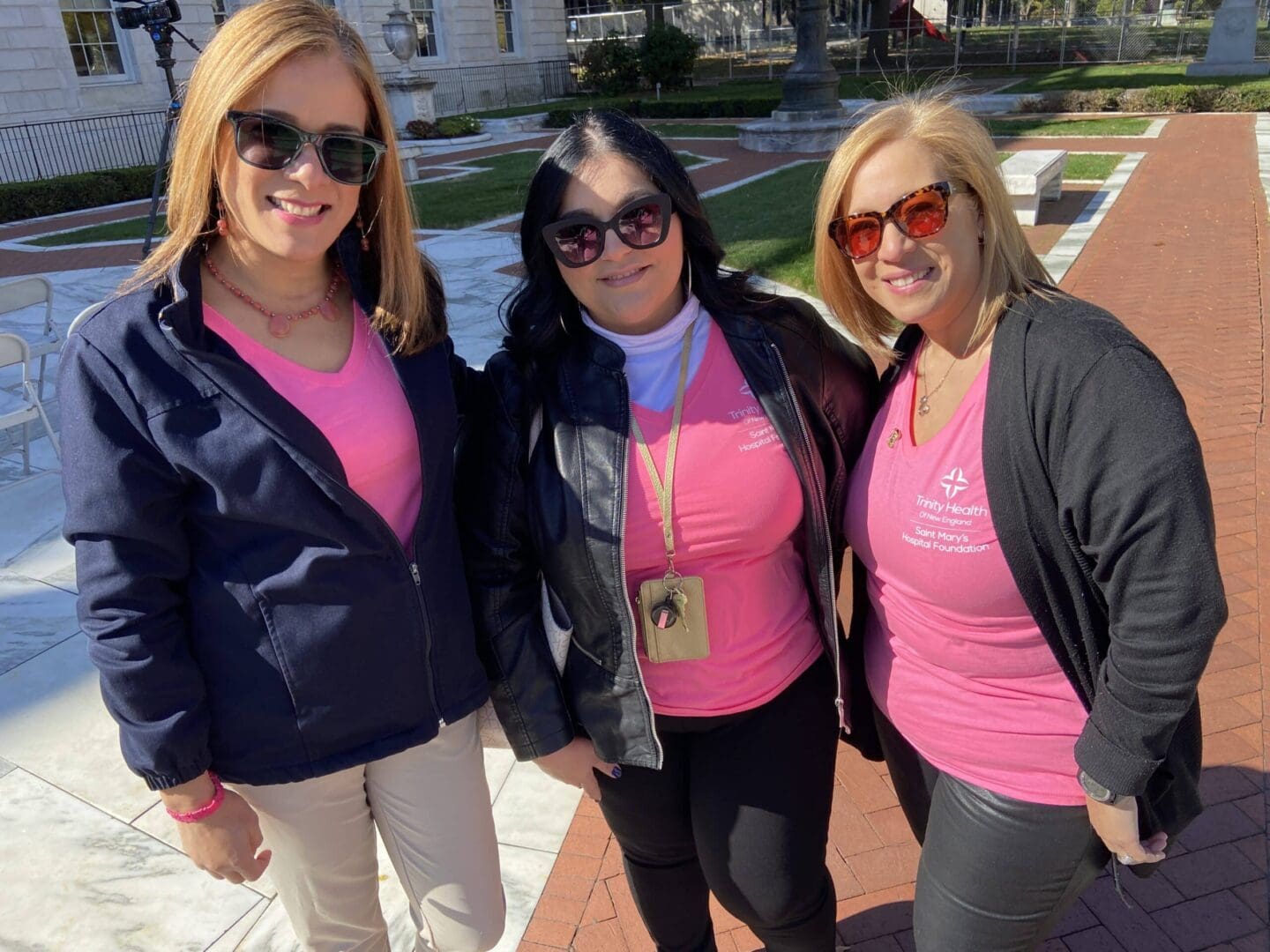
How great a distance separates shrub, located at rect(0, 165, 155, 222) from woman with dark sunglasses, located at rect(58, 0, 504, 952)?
16.6 meters

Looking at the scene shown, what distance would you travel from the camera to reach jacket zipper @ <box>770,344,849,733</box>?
6.17 ft

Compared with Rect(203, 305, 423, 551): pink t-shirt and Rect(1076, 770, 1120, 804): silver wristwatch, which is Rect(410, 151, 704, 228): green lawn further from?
Rect(1076, 770, 1120, 804): silver wristwatch

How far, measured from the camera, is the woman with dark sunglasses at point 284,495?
1493 millimetres

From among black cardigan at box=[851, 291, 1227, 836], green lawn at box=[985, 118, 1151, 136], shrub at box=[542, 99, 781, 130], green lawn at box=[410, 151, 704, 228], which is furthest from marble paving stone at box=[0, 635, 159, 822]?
shrub at box=[542, 99, 781, 130]

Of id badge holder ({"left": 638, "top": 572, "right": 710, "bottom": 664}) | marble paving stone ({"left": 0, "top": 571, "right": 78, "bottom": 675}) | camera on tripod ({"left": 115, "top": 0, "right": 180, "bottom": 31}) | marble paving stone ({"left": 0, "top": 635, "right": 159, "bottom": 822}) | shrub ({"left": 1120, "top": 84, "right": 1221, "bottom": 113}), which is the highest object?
camera on tripod ({"left": 115, "top": 0, "right": 180, "bottom": 31})

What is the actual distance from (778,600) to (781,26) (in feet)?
163

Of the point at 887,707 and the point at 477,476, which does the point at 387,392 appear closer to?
the point at 477,476

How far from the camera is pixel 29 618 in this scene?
13.6ft

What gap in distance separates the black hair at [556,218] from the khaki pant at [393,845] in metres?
0.86

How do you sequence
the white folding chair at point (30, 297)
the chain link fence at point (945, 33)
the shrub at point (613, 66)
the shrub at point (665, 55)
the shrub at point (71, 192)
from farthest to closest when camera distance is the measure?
1. the chain link fence at point (945, 33)
2. the shrub at point (613, 66)
3. the shrub at point (665, 55)
4. the shrub at point (71, 192)
5. the white folding chair at point (30, 297)

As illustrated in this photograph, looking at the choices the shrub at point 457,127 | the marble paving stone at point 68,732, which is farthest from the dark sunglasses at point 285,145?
the shrub at point 457,127

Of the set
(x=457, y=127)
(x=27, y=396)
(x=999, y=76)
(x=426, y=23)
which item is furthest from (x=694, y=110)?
(x=27, y=396)

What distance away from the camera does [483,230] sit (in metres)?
11.7

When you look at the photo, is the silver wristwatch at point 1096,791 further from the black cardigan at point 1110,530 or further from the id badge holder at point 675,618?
the id badge holder at point 675,618
